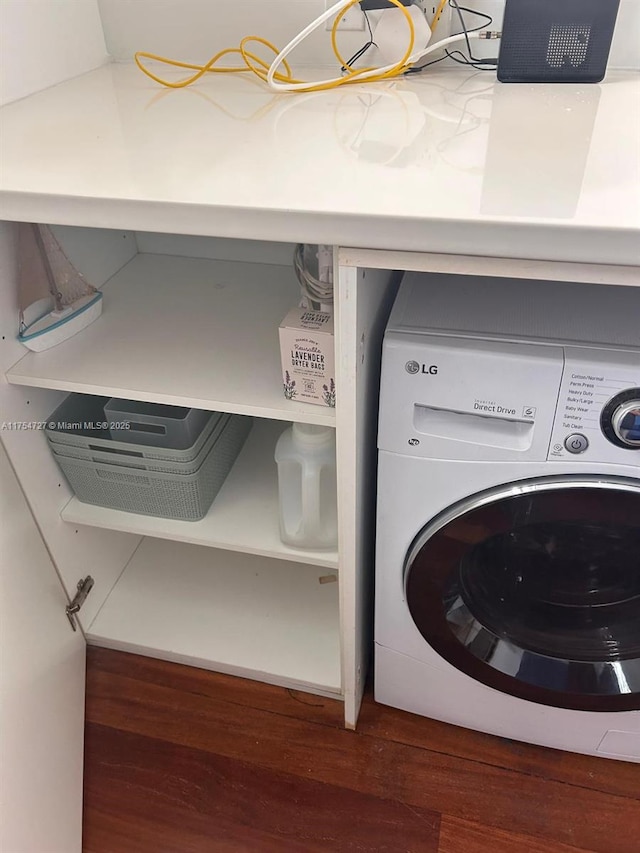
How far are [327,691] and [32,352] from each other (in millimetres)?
810

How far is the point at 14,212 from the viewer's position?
731 millimetres

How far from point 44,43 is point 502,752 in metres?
1.44

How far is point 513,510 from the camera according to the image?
2.75ft

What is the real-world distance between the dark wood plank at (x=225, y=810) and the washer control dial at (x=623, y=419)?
76cm

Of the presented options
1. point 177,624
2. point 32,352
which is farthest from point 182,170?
point 177,624

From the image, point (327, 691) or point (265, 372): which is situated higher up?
point (265, 372)

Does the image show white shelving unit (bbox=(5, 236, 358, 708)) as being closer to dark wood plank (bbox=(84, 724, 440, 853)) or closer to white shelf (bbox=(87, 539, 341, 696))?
white shelf (bbox=(87, 539, 341, 696))

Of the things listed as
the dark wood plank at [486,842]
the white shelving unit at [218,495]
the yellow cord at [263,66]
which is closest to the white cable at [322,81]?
the yellow cord at [263,66]

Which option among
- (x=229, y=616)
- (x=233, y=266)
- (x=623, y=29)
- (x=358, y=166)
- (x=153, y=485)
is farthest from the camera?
(x=229, y=616)

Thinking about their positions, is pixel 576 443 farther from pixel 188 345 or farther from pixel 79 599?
pixel 79 599

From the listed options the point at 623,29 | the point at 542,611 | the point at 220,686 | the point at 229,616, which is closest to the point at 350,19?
the point at 623,29

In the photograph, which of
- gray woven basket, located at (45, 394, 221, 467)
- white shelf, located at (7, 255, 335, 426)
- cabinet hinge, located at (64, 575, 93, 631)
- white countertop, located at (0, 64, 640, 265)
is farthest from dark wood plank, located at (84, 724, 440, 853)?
white countertop, located at (0, 64, 640, 265)

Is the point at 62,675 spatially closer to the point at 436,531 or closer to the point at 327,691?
the point at 327,691

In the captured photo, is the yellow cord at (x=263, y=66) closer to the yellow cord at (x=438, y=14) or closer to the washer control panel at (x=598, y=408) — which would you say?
the yellow cord at (x=438, y=14)
